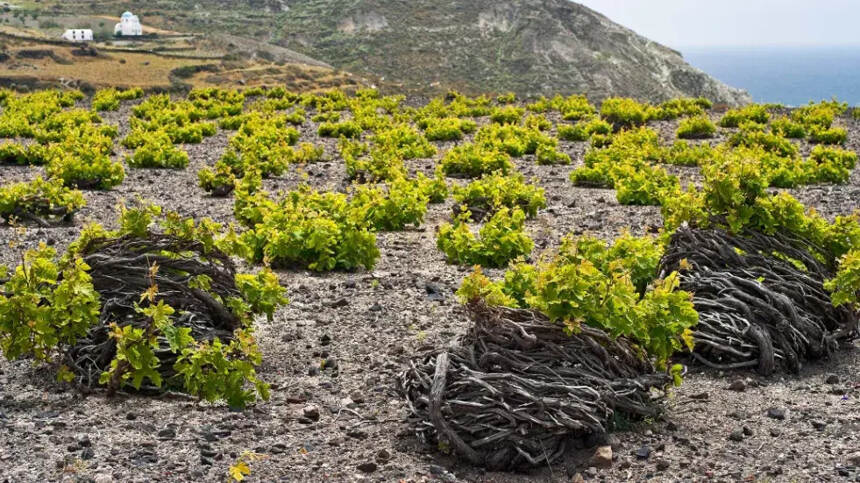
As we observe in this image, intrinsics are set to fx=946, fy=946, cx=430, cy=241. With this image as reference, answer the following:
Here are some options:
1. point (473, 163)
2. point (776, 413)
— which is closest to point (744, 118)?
point (473, 163)

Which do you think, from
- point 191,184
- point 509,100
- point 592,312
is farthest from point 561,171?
point 509,100

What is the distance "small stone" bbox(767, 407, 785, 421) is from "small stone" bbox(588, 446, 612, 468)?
4.37 ft

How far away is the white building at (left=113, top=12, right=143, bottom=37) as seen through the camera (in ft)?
317

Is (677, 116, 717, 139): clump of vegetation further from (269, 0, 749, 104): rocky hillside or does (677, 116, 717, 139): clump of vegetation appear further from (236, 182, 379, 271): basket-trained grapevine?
(269, 0, 749, 104): rocky hillside

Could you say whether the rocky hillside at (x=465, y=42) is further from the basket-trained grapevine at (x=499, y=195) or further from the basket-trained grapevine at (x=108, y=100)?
the basket-trained grapevine at (x=499, y=195)

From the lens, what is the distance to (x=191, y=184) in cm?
1706

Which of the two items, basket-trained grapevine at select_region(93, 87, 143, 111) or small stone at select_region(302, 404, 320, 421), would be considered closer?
small stone at select_region(302, 404, 320, 421)

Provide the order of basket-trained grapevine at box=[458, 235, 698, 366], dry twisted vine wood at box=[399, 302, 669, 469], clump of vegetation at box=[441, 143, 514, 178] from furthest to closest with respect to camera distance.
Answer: clump of vegetation at box=[441, 143, 514, 178], basket-trained grapevine at box=[458, 235, 698, 366], dry twisted vine wood at box=[399, 302, 669, 469]

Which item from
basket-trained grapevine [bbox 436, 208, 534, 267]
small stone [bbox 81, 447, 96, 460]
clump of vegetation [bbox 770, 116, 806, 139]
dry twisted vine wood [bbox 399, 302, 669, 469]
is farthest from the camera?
clump of vegetation [bbox 770, 116, 806, 139]

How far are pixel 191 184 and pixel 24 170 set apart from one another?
3.45 meters

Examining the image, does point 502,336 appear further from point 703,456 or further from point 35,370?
A: point 35,370

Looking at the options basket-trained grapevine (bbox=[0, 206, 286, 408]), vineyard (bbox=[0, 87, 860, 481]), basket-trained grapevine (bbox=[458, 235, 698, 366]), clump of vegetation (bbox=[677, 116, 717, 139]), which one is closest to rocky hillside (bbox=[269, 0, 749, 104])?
clump of vegetation (bbox=[677, 116, 717, 139])

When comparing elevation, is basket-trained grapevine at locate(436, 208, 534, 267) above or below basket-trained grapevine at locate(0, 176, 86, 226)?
above

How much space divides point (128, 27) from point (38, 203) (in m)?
91.7
